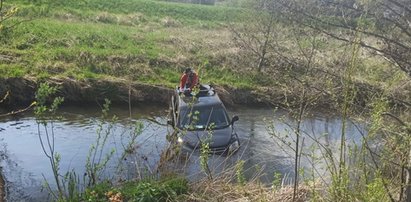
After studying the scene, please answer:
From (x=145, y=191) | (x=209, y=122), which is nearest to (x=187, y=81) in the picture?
(x=209, y=122)

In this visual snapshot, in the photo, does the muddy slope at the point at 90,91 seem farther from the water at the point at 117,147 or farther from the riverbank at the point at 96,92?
the water at the point at 117,147

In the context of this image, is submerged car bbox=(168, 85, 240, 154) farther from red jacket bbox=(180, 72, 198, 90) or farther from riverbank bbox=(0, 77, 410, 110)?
riverbank bbox=(0, 77, 410, 110)

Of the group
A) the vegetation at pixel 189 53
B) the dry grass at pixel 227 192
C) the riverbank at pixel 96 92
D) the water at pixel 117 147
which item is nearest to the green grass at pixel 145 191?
the vegetation at pixel 189 53

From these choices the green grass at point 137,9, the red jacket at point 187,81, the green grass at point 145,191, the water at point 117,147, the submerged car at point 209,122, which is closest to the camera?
the green grass at point 145,191

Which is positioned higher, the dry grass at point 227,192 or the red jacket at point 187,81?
the red jacket at point 187,81

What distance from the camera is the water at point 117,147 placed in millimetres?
11066

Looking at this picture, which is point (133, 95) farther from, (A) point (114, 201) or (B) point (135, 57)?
(A) point (114, 201)

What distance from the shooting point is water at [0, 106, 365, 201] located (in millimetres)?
11066

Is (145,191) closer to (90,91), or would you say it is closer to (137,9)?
(90,91)

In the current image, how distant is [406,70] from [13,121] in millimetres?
14329

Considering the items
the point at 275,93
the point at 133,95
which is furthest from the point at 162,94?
the point at 275,93

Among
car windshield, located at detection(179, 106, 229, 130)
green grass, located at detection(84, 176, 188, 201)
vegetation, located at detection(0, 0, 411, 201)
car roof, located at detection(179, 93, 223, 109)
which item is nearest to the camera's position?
vegetation, located at detection(0, 0, 411, 201)

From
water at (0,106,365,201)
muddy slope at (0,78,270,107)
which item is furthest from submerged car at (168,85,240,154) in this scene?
muddy slope at (0,78,270,107)

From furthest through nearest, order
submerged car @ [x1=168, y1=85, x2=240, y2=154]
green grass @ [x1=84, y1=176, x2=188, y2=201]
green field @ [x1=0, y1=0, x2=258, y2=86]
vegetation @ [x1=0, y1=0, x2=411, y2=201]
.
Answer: green field @ [x1=0, y1=0, x2=258, y2=86], submerged car @ [x1=168, y1=85, x2=240, y2=154], green grass @ [x1=84, y1=176, x2=188, y2=201], vegetation @ [x1=0, y1=0, x2=411, y2=201]
